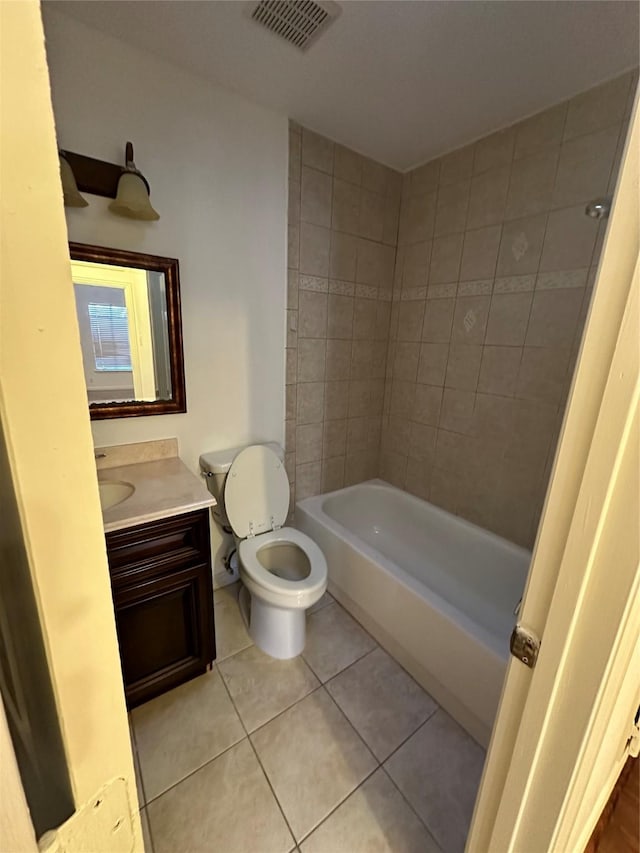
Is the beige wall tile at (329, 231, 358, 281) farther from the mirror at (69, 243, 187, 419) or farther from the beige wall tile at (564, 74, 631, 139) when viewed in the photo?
the beige wall tile at (564, 74, 631, 139)

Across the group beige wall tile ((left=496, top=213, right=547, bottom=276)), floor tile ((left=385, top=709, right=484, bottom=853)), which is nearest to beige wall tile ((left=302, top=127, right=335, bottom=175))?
beige wall tile ((left=496, top=213, right=547, bottom=276))

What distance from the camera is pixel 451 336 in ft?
6.64

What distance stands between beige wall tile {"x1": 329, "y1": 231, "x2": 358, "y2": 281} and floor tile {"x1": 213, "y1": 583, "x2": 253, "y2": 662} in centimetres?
185

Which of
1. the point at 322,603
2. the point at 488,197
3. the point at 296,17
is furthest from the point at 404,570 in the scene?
the point at 296,17

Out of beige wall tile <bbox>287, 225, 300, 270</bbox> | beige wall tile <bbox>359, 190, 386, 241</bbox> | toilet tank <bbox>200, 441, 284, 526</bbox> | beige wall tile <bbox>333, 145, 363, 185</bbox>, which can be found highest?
beige wall tile <bbox>333, 145, 363, 185</bbox>

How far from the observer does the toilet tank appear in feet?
5.65

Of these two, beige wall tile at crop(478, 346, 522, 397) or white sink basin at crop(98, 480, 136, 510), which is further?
beige wall tile at crop(478, 346, 522, 397)

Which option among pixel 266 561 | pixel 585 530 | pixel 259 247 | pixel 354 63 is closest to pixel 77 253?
pixel 259 247

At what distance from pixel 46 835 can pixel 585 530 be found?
666 millimetres

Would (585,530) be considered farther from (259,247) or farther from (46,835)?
(259,247)

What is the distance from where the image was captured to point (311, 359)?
6.71 feet

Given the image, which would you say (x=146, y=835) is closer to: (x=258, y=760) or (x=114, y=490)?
(x=258, y=760)

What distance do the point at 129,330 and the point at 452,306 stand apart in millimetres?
1630

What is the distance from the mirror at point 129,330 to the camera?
4.65 feet
